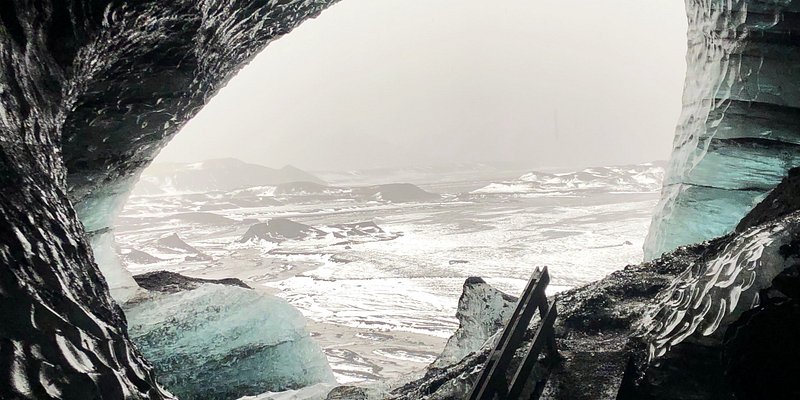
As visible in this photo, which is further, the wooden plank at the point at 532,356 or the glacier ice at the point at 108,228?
the glacier ice at the point at 108,228

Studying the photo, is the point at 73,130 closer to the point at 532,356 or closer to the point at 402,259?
the point at 532,356

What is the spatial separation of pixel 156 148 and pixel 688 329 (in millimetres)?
8926

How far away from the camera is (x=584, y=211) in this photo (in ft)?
167

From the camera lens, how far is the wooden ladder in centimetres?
245

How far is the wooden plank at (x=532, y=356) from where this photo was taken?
2.61m

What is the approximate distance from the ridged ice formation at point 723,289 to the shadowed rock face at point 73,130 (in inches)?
116

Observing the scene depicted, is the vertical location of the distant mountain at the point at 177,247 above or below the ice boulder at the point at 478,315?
below

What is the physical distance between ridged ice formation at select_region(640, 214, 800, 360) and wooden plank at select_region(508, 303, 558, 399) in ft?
1.95

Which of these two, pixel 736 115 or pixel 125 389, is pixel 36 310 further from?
pixel 736 115

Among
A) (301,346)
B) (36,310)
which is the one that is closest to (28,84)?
(36,310)

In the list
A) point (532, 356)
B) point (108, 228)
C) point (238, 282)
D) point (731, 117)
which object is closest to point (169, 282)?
point (238, 282)

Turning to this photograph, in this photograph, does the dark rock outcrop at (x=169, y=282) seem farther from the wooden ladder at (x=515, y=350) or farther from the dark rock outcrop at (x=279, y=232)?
the dark rock outcrop at (x=279, y=232)

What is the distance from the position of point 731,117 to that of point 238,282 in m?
9.65

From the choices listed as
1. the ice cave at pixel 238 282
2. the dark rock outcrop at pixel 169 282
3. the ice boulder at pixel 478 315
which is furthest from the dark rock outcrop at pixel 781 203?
the dark rock outcrop at pixel 169 282
